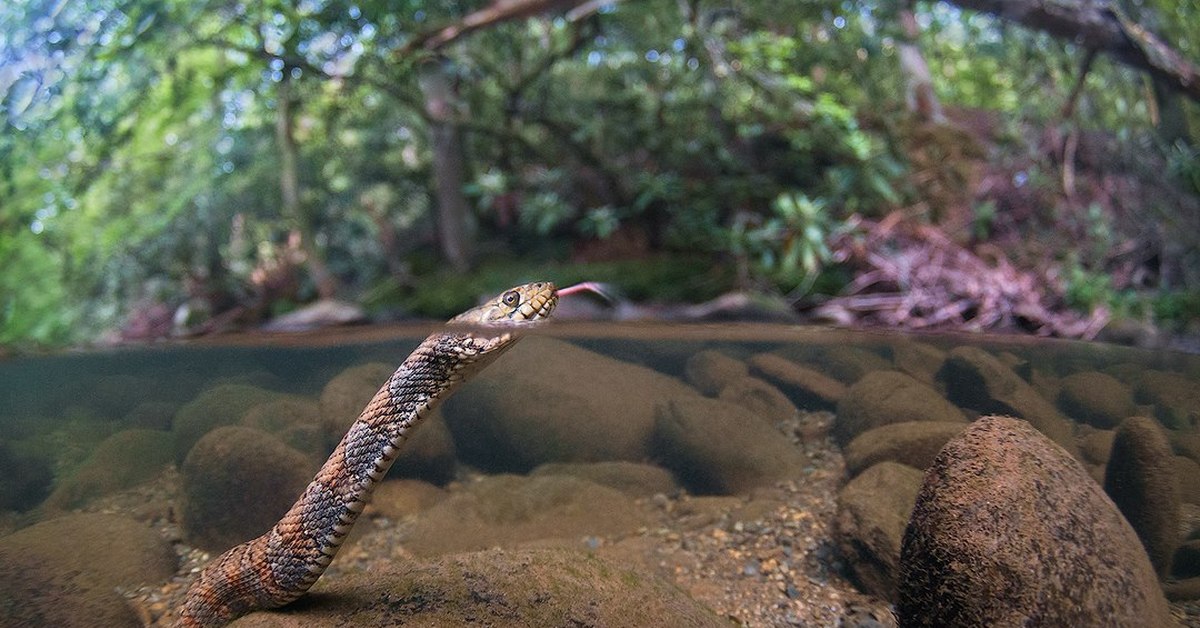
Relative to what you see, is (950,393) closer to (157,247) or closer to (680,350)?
(680,350)

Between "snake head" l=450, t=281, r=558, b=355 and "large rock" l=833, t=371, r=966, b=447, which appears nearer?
"snake head" l=450, t=281, r=558, b=355

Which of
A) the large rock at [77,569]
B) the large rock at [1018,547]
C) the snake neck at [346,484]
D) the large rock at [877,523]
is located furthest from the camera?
the large rock at [877,523]

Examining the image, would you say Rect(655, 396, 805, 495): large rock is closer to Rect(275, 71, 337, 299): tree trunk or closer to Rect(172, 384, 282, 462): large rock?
Rect(275, 71, 337, 299): tree trunk

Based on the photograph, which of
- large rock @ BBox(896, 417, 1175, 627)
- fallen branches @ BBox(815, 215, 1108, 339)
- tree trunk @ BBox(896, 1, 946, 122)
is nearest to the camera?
large rock @ BBox(896, 417, 1175, 627)

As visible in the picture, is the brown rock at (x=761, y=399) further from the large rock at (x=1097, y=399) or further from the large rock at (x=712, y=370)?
the large rock at (x=1097, y=399)

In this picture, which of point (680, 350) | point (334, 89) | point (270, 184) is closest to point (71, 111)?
point (270, 184)

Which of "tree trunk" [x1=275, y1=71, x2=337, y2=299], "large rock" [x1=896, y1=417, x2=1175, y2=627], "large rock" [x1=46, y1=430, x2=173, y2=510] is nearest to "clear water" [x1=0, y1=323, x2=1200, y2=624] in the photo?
"large rock" [x1=46, y1=430, x2=173, y2=510]

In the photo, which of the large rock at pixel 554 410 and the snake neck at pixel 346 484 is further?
the large rock at pixel 554 410

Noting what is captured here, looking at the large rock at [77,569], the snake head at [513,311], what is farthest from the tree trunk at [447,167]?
the large rock at [77,569]
